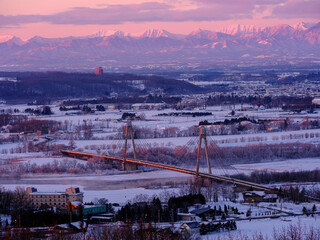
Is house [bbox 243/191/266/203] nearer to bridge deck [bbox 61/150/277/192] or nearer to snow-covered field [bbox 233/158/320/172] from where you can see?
bridge deck [bbox 61/150/277/192]

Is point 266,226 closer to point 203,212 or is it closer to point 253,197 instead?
point 203,212

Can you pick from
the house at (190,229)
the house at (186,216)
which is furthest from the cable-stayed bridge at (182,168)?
the house at (190,229)

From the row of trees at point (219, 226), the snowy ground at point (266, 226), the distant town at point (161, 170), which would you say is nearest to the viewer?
the snowy ground at point (266, 226)

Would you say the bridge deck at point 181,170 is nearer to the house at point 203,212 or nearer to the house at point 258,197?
the house at point 258,197

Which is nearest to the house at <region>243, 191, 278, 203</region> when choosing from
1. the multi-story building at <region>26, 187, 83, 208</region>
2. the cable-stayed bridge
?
the cable-stayed bridge

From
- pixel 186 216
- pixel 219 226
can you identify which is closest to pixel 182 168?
pixel 186 216

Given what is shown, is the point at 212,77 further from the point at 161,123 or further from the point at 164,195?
the point at 164,195

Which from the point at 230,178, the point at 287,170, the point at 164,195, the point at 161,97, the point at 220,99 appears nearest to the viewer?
the point at 164,195

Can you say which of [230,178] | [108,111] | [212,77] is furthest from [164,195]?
[212,77]
